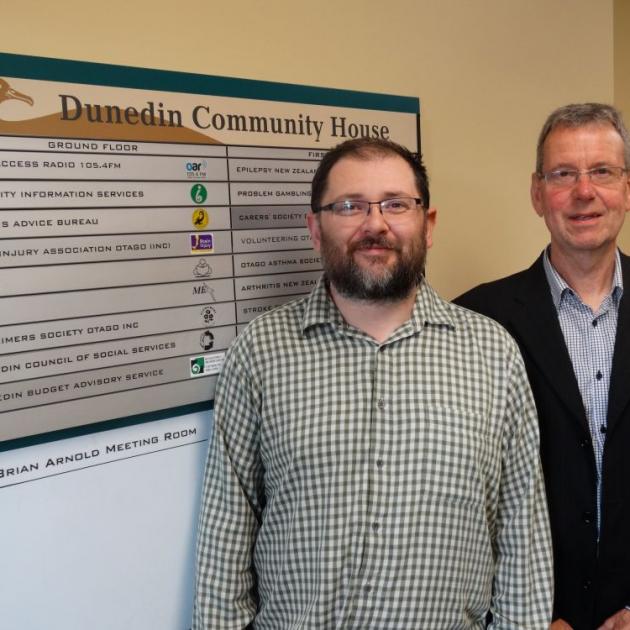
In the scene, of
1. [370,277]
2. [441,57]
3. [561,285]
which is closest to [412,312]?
[370,277]

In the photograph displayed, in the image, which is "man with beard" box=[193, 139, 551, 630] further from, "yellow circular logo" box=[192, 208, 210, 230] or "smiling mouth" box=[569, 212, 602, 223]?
"smiling mouth" box=[569, 212, 602, 223]

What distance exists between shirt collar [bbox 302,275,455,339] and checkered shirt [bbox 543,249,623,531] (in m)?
0.36

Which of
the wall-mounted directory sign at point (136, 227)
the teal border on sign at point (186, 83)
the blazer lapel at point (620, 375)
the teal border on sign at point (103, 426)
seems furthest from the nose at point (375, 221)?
the blazer lapel at point (620, 375)

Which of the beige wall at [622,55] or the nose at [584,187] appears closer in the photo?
the nose at [584,187]

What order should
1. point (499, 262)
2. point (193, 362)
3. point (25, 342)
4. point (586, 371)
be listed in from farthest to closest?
point (499, 262) < point (586, 371) < point (193, 362) < point (25, 342)

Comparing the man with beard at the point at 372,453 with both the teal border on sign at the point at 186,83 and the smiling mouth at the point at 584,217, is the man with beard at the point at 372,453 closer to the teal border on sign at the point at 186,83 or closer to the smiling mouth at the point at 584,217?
the teal border on sign at the point at 186,83

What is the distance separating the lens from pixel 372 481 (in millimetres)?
1253

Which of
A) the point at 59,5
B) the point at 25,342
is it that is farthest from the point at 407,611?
the point at 59,5

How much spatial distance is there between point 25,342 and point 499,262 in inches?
57.0


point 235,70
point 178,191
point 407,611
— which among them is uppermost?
point 235,70

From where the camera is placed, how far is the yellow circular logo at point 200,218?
138 centimetres

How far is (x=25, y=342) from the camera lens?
1.19 metres

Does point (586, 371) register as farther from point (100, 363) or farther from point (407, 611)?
point (100, 363)

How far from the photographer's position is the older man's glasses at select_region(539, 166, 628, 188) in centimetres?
151
